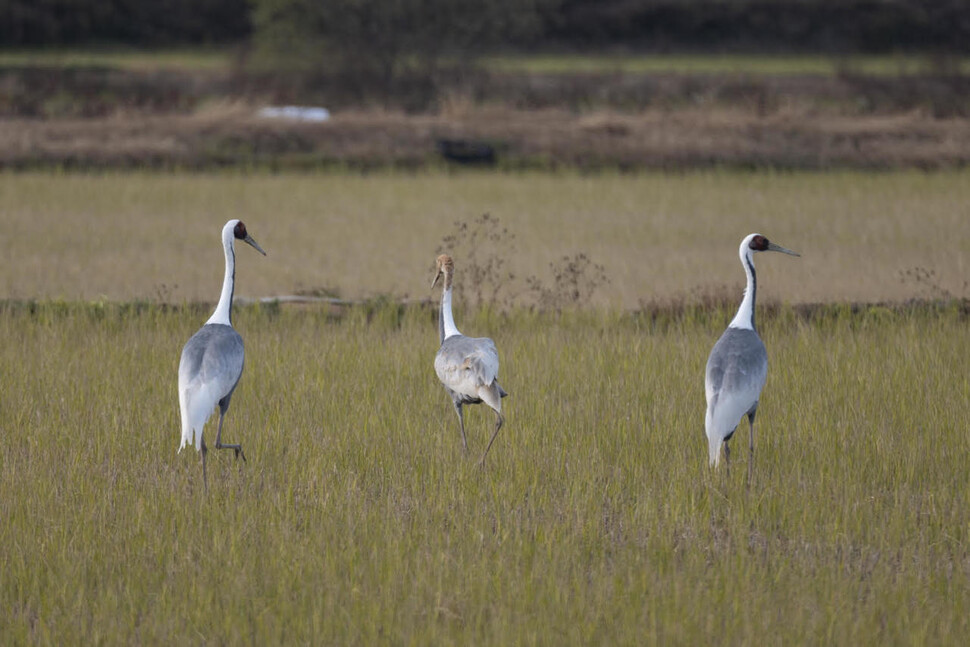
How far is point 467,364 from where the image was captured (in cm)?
546

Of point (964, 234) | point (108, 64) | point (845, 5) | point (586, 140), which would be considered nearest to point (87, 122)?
point (586, 140)

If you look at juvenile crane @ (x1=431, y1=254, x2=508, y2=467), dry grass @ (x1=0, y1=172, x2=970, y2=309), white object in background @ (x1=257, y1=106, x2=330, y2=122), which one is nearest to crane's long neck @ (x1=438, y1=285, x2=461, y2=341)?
juvenile crane @ (x1=431, y1=254, x2=508, y2=467)

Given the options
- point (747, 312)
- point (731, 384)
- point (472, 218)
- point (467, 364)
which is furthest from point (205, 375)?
point (472, 218)

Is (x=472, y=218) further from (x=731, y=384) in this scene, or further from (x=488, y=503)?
(x=488, y=503)

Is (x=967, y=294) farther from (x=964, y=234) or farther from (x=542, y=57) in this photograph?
(x=542, y=57)

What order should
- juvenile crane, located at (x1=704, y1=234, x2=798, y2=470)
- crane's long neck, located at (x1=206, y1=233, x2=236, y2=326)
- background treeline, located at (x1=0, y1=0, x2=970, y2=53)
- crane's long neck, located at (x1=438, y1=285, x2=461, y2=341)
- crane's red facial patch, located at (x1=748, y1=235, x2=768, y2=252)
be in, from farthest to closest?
1. background treeline, located at (x1=0, y1=0, x2=970, y2=53)
2. crane's red facial patch, located at (x1=748, y1=235, x2=768, y2=252)
3. crane's long neck, located at (x1=438, y1=285, x2=461, y2=341)
4. crane's long neck, located at (x1=206, y1=233, x2=236, y2=326)
5. juvenile crane, located at (x1=704, y1=234, x2=798, y2=470)

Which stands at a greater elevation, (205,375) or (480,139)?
(480,139)

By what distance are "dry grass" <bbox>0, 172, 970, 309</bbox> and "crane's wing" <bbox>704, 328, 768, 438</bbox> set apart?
353 centimetres

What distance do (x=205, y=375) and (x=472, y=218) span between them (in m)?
8.17

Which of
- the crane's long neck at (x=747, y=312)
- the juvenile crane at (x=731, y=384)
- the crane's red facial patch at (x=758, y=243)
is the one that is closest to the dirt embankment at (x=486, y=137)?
the crane's red facial patch at (x=758, y=243)

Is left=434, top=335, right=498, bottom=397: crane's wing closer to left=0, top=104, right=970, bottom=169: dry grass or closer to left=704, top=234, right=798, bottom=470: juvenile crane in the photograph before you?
left=704, top=234, right=798, bottom=470: juvenile crane

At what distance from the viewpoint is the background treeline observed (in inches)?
1297

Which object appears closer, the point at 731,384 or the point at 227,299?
the point at 731,384

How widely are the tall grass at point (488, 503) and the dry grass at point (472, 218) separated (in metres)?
2.28
